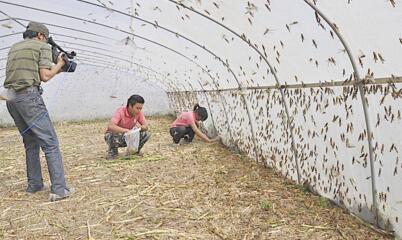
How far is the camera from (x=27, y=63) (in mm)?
4336

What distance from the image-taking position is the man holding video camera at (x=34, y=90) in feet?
14.2

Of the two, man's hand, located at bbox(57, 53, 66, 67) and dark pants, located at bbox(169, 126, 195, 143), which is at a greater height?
man's hand, located at bbox(57, 53, 66, 67)

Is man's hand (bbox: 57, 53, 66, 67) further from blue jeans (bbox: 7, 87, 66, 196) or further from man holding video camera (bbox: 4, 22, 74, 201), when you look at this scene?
blue jeans (bbox: 7, 87, 66, 196)

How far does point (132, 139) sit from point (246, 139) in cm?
191

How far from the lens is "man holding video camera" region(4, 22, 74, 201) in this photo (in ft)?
14.2

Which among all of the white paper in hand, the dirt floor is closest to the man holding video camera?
the dirt floor

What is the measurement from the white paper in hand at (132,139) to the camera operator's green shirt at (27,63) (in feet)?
8.10

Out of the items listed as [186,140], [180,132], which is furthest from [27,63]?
[186,140]

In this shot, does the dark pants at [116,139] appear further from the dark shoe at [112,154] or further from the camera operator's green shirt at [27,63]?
the camera operator's green shirt at [27,63]

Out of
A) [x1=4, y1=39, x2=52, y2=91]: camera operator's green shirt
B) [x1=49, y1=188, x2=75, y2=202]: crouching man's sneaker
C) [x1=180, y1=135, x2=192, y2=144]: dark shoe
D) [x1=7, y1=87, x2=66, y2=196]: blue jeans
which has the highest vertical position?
[x1=4, y1=39, x2=52, y2=91]: camera operator's green shirt

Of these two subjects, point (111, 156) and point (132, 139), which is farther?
point (111, 156)

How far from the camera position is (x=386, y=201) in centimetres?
333

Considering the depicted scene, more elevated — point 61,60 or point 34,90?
point 61,60

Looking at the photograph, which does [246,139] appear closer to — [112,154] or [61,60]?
[112,154]
